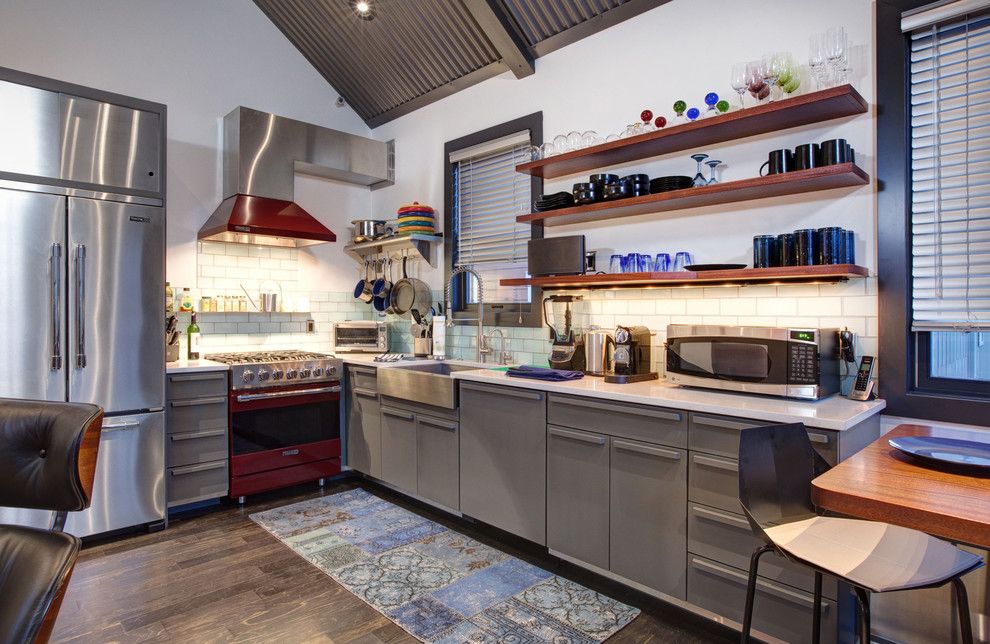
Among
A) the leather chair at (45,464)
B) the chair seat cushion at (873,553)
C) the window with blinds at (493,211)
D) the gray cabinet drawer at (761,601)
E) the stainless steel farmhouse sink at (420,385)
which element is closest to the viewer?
A: the leather chair at (45,464)

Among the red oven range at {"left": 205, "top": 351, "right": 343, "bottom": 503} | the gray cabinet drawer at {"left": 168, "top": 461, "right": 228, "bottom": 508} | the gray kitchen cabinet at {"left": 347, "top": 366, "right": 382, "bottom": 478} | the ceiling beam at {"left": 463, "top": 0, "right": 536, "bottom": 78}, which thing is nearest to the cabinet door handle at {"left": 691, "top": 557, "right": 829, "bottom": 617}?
the gray kitchen cabinet at {"left": 347, "top": 366, "right": 382, "bottom": 478}

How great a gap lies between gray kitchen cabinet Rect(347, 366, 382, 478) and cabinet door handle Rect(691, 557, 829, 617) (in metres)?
2.41

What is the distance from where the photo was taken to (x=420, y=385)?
11.7ft

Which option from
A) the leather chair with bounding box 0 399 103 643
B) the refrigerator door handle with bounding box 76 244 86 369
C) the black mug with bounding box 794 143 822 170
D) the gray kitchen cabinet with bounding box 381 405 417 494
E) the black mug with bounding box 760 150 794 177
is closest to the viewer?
the leather chair with bounding box 0 399 103 643

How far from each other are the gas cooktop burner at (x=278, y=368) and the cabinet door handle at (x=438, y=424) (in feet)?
3.19

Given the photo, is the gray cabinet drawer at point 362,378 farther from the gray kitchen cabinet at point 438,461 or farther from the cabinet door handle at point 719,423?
the cabinet door handle at point 719,423

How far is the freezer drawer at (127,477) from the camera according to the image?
3203 mm

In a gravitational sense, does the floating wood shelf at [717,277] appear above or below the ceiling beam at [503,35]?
below

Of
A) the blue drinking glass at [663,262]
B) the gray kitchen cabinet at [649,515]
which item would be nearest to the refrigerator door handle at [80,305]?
the gray kitchen cabinet at [649,515]

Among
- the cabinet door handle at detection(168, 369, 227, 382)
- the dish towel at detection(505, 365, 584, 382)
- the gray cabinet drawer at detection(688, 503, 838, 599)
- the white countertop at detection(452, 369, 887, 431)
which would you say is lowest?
the gray cabinet drawer at detection(688, 503, 838, 599)

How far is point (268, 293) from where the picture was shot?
14.8ft

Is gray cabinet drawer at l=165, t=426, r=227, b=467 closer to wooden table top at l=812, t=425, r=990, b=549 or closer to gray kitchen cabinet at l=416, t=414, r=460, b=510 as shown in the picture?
gray kitchen cabinet at l=416, t=414, r=460, b=510

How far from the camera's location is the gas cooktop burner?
12.4ft

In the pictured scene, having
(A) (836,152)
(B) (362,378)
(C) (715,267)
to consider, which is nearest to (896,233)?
(A) (836,152)
